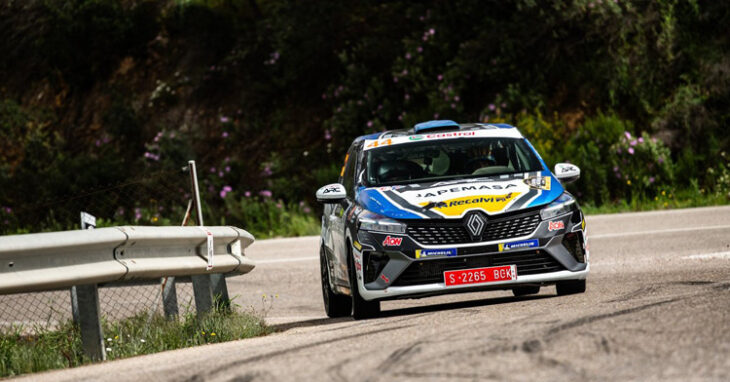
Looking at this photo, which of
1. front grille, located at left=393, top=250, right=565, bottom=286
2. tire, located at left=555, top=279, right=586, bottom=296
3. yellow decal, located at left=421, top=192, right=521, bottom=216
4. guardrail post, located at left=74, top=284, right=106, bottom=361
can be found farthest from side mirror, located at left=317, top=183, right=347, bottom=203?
guardrail post, located at left=74, top=284, right=106, bottom=361

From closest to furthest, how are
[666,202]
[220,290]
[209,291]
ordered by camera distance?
1. [209,291]
2. [220,290]
3. [666,202]

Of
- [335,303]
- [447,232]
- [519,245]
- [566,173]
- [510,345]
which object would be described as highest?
[566,173]

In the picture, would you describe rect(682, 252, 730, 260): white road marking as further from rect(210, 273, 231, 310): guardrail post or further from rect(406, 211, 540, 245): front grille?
rect(210, 273, 231, 310): guardrail post

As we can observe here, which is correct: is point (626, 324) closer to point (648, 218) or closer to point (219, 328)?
point (219, 328)

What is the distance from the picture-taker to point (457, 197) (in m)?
9.88

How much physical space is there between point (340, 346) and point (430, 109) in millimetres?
17035

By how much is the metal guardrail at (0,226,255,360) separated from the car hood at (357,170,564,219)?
1528 millimetres

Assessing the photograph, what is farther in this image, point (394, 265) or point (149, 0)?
point (149, 0)

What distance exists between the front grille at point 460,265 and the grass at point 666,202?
35.6ft

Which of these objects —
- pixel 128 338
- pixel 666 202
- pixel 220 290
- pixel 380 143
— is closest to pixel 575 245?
pixel 380 143

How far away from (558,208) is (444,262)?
111 cm

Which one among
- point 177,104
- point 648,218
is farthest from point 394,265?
point 177,104

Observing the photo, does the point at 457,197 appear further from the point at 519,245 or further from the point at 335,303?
the point at 335,303

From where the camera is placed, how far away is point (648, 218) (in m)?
18.5
